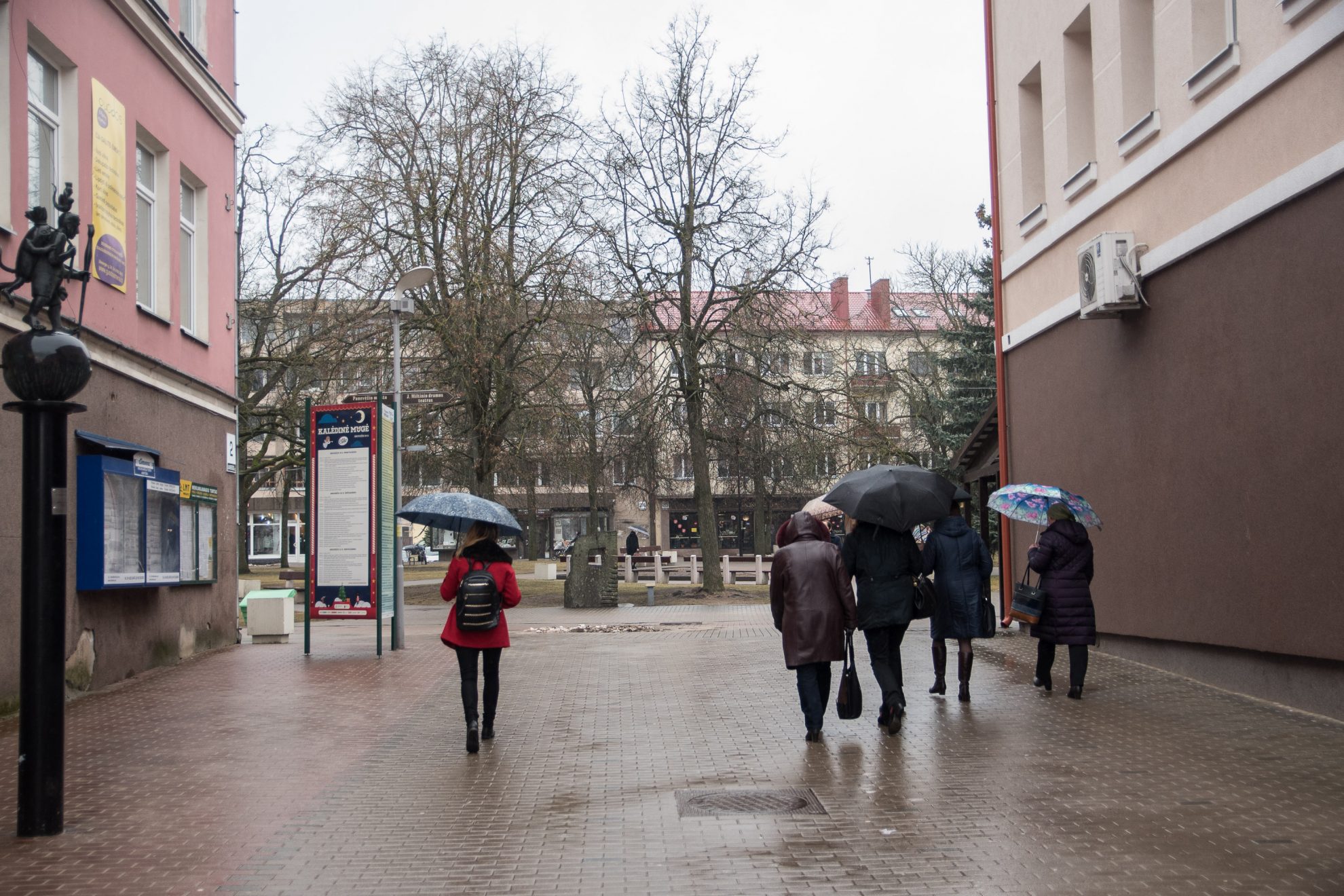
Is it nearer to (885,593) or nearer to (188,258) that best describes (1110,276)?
(885,593)

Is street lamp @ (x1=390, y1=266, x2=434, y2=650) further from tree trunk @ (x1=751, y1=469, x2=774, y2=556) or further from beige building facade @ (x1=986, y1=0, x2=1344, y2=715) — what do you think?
tree trunk @ (x1=751, y1=469, x2=774, y2=556)

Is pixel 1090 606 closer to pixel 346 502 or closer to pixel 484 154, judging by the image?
pixel 346 502

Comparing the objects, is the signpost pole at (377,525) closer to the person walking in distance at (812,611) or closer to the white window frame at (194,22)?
the white window frame at (194,22)

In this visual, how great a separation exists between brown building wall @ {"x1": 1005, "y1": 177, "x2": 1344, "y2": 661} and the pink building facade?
1010 centimetres

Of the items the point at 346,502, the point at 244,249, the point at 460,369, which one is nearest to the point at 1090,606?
the point at 346,502

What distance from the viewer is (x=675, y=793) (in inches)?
311

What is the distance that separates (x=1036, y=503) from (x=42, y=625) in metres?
8.36

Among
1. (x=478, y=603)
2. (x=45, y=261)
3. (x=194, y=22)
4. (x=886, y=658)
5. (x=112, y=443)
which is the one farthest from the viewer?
(x=194, y=22)

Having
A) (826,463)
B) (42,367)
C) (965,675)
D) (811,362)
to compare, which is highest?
(811,362)

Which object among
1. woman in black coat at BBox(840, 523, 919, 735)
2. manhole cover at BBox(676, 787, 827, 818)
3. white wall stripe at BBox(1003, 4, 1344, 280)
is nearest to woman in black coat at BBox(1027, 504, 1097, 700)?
woman in black coat at BBox(840, 523, 919, 735)

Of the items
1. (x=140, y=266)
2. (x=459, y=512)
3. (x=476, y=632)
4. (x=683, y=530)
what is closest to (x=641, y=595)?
(x=140, y=266)

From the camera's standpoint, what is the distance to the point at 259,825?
7105mm

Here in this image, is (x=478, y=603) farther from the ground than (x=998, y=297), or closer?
closer

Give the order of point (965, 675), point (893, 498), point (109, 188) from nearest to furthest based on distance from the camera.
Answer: point (893, 498)
point (965, 675)
point (109, 188)
